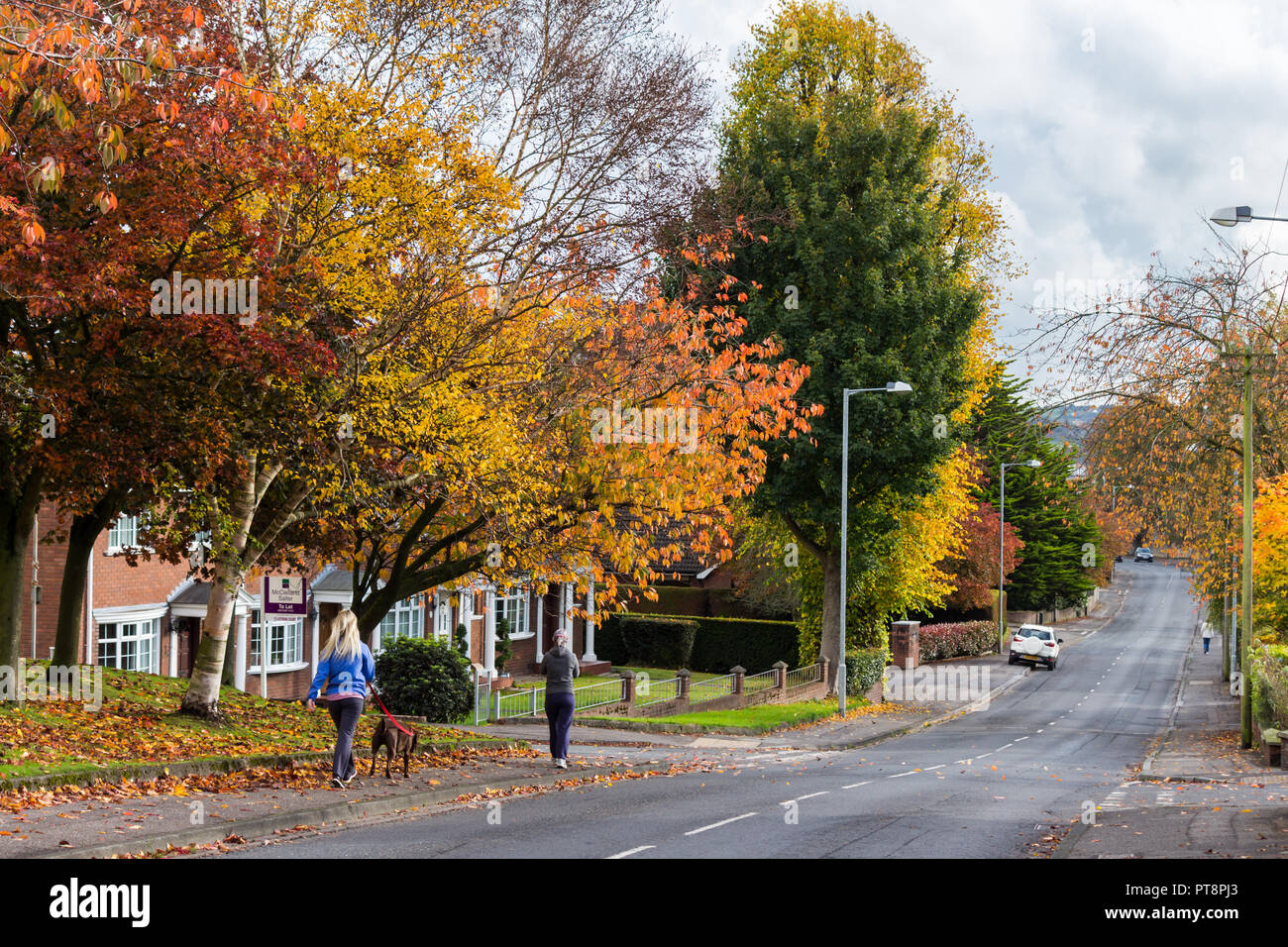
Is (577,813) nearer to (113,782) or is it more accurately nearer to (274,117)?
(113,782)

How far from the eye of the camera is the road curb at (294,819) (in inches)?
378

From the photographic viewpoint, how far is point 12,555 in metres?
16.8

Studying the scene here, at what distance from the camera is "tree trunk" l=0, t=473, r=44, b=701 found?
16.6 metres

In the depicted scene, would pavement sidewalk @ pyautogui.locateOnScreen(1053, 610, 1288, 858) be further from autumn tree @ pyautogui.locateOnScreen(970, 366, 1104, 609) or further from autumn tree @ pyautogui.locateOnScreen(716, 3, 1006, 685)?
autumn tree @ pyautogui.locateOnScreen(970, 366, 1104, 609)

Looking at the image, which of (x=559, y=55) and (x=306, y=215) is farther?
(x=559, y=55)

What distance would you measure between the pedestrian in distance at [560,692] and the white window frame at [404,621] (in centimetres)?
2113

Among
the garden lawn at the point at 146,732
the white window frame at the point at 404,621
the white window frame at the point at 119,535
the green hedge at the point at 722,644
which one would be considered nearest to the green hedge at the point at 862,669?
the green hedge at the point at 722,644

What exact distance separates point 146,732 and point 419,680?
10030 mm

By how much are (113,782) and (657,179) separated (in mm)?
10615

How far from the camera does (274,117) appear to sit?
1426cm

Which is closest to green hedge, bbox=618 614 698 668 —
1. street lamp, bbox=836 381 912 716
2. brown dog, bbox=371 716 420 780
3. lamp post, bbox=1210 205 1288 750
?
street lamp, bbox=836 381 912 716

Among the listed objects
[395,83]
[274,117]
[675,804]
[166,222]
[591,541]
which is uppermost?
[395,83]

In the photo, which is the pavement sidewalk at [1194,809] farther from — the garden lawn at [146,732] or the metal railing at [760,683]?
the metal railing at [760,683]
